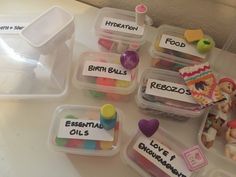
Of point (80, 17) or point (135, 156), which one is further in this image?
point (80, 17)

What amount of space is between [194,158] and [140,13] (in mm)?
290

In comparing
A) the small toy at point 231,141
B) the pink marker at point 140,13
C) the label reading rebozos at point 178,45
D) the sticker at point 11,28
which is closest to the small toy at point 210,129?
the small toy at point 231,141

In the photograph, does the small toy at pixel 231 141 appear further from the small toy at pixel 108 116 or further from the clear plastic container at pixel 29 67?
the clear plastic container at pixel 29 67

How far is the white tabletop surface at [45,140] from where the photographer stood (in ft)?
1.77

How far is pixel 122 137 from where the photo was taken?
1.87ft

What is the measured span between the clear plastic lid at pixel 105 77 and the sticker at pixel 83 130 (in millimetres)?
76

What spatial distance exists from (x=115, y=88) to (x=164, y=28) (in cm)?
18

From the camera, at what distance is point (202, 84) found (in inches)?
22.2

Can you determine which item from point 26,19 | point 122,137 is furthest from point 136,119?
point 26,19

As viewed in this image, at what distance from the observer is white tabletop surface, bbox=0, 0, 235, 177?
54 cm

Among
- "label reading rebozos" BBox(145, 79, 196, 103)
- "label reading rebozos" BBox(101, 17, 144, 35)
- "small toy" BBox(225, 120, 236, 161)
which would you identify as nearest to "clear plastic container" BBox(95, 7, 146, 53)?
"label reading rebozos" BBox(101, 17, 144, 35)

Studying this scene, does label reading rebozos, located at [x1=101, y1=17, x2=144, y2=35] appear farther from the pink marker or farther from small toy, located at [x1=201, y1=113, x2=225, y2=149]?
small toy, located at [x1=201, y1=113, x2=225, y2=149]

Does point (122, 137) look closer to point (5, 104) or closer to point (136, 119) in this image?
point (136, 119)

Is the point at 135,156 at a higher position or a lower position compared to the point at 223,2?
lower
